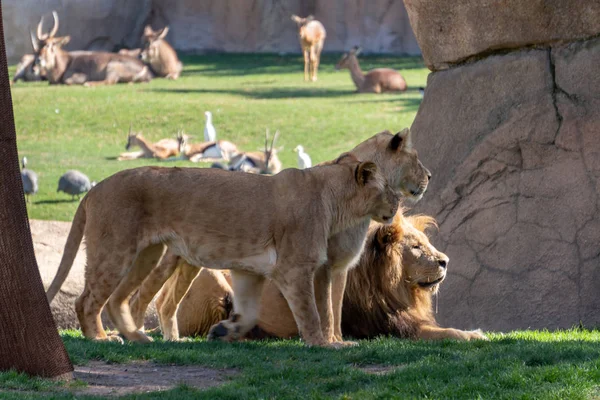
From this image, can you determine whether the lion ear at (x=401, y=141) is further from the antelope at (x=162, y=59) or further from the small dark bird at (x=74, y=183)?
the antelope at (x=162, y=59)

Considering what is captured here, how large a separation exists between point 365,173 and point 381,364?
4.63 ft

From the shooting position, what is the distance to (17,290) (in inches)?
222

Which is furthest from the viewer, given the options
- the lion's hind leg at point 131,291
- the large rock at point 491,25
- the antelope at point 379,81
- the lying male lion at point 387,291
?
the antelope at point 379,81

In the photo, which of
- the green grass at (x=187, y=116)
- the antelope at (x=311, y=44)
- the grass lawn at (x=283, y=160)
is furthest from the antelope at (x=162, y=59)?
the antelope at (x=311, y=44)

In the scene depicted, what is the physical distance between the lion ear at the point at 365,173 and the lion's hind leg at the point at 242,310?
3.13ft

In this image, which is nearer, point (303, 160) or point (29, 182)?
point (29, 182)

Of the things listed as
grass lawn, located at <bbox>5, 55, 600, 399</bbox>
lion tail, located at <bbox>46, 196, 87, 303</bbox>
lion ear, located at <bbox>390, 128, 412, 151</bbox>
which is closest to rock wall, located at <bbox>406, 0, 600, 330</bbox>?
grass lawn, located at <bbox>5, 55, 600, 399</bbox>

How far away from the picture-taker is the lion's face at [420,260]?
308 inches

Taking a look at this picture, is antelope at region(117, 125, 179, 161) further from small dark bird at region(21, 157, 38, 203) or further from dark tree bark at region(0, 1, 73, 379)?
dark tree bark at region(0, 1, 73, 379)

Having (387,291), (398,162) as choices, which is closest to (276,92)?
(387,291)

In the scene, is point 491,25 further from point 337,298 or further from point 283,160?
point 283,160

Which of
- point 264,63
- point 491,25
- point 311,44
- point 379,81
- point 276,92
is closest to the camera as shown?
point 491,25

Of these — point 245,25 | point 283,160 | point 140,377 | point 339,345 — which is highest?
point 245,25

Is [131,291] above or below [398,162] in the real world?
below
